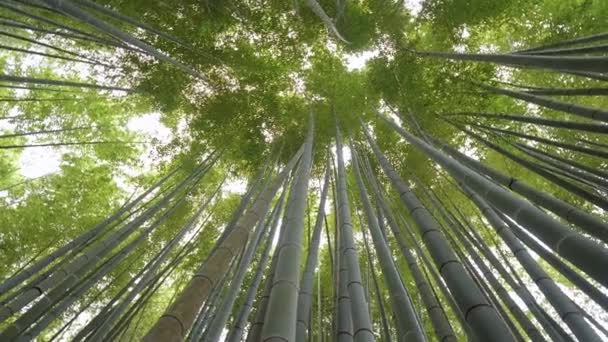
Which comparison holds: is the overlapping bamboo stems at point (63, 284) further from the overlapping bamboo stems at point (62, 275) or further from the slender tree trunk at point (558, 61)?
the slender tree trunk at point (558, 61)

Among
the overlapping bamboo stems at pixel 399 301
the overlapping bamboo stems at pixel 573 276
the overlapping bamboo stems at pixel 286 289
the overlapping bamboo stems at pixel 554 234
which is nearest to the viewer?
the overlapping bamboo stems at pixel 554 234

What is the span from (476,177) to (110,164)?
7131 millimetres

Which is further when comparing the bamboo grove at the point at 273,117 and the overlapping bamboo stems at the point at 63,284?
the bamboo grove at the point at 273,117

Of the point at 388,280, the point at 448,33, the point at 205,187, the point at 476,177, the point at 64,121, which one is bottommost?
the point at 388,280

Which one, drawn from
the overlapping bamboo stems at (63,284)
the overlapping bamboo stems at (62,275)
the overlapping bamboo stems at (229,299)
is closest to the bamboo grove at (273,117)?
the overlapping bamboo stems at (62,275)

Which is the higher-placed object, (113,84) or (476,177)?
(113,84)

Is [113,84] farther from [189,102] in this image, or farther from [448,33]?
[448,33]

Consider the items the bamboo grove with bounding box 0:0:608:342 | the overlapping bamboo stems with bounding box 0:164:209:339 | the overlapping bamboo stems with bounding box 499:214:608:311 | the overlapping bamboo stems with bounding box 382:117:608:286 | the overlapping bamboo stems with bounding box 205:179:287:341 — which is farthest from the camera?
the bamboo grove with bounding box 0:0:608:342

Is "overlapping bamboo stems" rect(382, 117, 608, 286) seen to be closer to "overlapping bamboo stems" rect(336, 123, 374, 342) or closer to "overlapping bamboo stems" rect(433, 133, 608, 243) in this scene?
"overlapping bamboo stems" rect(433, 133, 608, 243)

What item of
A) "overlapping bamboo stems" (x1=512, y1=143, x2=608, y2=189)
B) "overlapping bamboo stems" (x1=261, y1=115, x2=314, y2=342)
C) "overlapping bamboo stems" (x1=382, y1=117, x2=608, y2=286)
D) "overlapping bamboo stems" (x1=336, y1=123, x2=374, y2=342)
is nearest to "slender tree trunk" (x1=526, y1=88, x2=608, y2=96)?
"overlapping bamboo stems" (x1=512, y1=143, x2=608, y2=189)

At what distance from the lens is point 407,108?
6.15m

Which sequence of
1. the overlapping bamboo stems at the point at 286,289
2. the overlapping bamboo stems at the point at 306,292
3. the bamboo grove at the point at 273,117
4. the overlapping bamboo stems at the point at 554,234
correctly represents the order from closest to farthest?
1. the overlapping bamboo stems at the point at 554,234
2. the overlapping bamboo stems at the point at 286,289
3. the overlapping bamboo stems at the point at 306,292
4. the bamboo grove at the point at 273,117

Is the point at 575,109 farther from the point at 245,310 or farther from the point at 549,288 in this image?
the point at 245,310

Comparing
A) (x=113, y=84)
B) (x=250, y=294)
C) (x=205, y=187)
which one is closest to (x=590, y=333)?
(x=250, y=294)
